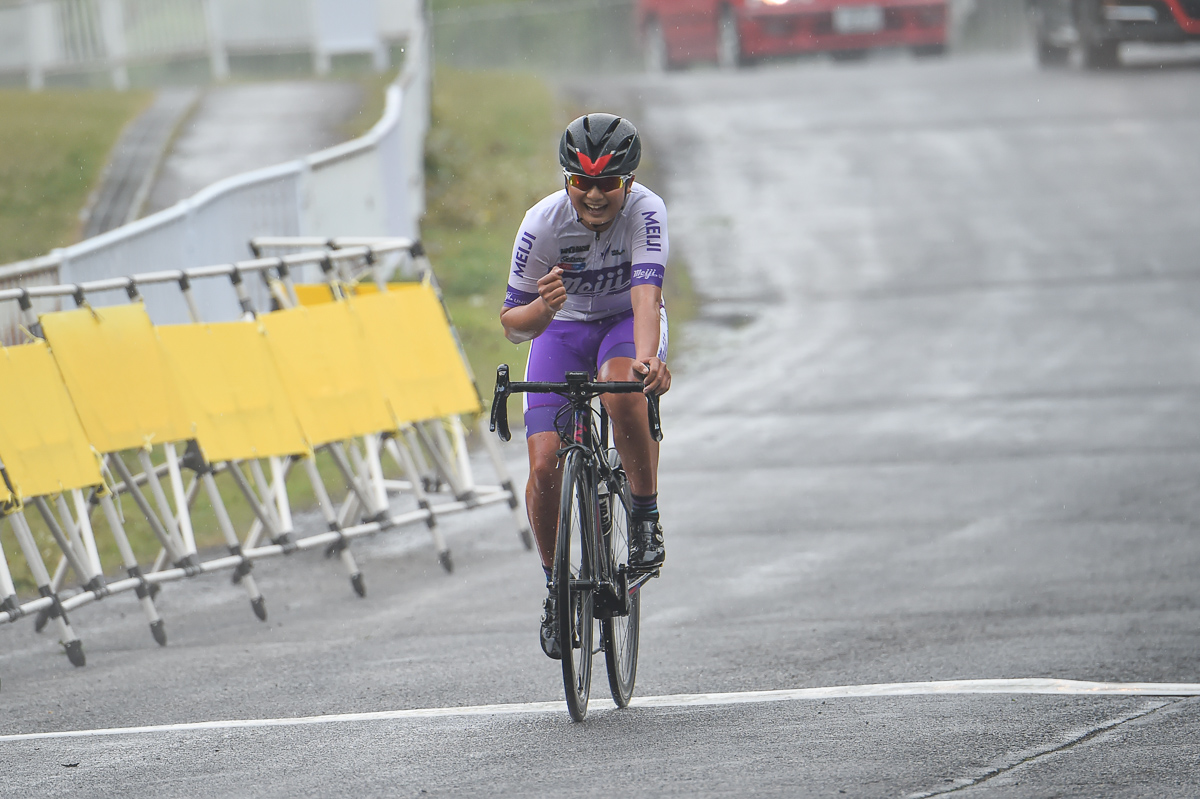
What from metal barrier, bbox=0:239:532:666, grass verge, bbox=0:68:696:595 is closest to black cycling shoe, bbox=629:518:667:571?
metal barrier, bbox=0:239:532:666

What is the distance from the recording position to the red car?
3042 cm

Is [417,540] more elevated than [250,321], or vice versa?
[250,321]

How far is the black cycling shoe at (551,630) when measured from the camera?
6172 millimetres

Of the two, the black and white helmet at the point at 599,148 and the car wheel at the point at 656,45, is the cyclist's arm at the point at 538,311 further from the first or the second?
the car wheel at the point at 656,45

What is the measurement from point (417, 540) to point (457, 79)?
2244cm

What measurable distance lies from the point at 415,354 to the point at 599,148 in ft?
14.1

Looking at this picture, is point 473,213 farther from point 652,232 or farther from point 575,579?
point 575,579

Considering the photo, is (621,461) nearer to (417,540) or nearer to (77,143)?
(417,540)

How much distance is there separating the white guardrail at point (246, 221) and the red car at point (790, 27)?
38.2 feet

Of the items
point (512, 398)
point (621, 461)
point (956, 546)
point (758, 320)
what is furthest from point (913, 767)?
point (758, 320)

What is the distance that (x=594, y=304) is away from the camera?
268 inches

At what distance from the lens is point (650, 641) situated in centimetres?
806

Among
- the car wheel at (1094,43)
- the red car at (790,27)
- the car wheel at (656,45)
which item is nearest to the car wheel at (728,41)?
the red car at (790,27)

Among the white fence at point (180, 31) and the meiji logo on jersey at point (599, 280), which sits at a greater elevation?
the meiji logo on jersey at point (599, 280)
